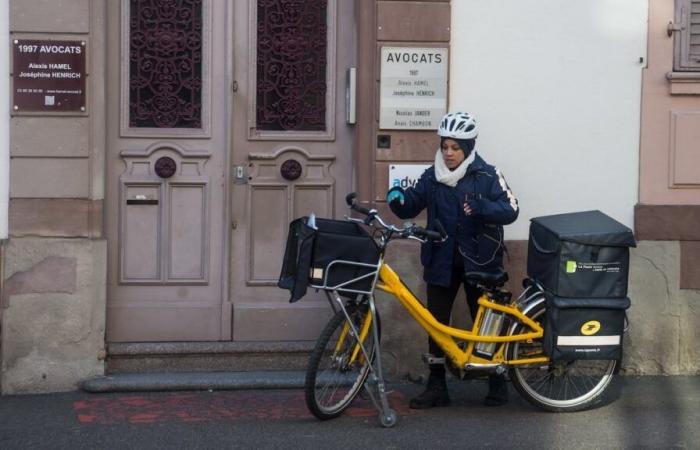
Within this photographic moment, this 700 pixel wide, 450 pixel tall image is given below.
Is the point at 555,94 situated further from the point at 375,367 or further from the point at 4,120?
the point at 4,120

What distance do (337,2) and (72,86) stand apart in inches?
73.2

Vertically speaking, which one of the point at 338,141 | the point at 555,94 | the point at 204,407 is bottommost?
the point at 204,407

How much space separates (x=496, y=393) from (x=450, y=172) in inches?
55.0

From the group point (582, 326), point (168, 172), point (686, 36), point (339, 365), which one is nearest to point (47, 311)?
point (168, 172)

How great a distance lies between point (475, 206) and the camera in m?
6.41

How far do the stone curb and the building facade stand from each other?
0.13m

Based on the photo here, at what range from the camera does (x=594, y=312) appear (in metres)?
6.36

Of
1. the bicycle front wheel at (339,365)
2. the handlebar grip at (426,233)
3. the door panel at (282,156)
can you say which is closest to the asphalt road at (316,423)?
the bicycle front wheel at (339,365)

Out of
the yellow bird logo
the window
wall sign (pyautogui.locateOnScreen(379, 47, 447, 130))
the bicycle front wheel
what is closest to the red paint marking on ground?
the bicycle front wheel

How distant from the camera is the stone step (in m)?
7.32

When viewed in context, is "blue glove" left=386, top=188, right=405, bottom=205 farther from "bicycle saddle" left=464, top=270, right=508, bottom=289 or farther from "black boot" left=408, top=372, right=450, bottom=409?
"black boot" left=408, top=372, right=450, bottom=409

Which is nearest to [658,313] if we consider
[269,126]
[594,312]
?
[594,312]

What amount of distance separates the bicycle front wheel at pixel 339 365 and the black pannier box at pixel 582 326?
1.05m

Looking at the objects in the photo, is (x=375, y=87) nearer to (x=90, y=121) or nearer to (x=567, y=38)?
(x=567, y=38)
